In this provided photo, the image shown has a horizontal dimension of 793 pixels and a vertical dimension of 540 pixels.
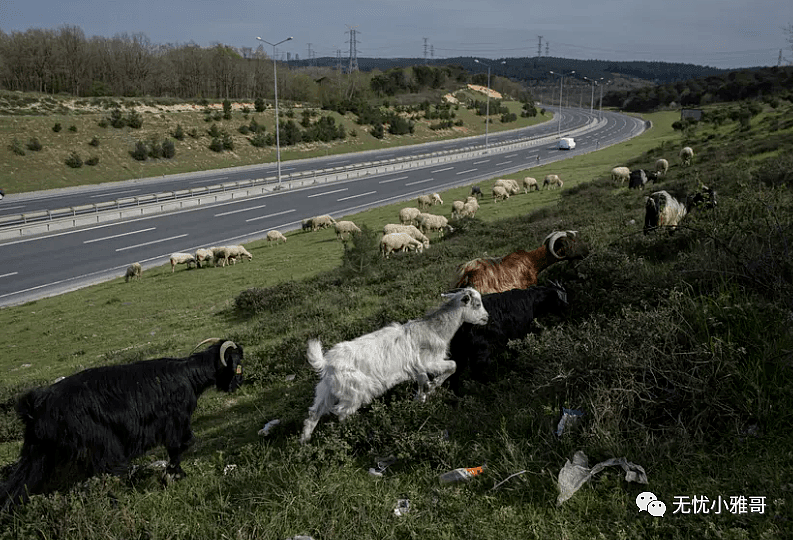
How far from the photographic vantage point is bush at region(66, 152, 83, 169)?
53.3 meters

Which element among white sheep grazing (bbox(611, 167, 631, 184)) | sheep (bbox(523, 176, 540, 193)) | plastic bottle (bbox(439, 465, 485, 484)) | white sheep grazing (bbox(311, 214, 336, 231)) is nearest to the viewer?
plastic bottle (bbox(439, 465, 485, 484))

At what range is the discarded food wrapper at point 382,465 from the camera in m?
5.97

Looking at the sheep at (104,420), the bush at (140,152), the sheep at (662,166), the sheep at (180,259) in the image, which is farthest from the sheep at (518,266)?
the bush at (140,152)

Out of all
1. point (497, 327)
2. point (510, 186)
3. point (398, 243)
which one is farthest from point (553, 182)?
point (497, 327)

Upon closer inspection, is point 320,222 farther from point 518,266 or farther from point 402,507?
point 402,507

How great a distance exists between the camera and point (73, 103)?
70938 mm

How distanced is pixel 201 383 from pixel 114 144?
59909 mm

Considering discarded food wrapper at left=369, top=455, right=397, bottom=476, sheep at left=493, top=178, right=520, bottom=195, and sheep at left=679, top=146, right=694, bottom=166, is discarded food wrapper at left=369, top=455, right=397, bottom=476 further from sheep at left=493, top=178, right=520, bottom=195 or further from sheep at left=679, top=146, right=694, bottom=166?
sheep at left=493, top=178, right=520, bottom=195

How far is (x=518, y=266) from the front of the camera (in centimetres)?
988

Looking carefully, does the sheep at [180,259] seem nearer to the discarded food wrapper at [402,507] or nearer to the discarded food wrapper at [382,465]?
the discarded food wrapper at [382,465]

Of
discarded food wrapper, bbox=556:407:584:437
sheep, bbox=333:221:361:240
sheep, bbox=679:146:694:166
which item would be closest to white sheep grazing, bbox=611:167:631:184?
sheep, bbox=679:146:694:166

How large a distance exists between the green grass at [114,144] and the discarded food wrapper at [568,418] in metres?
53.1

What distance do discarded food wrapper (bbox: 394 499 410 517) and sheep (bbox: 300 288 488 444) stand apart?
1.47 m

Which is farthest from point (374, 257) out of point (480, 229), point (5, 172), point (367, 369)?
point (5, 172)
